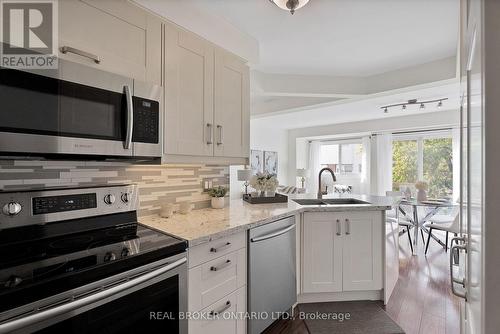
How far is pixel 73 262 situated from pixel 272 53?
2.45 metres

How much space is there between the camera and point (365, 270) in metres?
2.21

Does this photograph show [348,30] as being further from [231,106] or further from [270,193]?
[270,193]

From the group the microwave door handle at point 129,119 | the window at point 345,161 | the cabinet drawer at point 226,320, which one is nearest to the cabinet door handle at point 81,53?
the microwave door handle at point 129,119

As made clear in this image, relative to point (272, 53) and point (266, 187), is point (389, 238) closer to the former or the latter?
point (266, 187)

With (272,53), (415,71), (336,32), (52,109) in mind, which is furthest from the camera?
(415,71)

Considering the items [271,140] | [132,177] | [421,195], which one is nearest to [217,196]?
[132,177]

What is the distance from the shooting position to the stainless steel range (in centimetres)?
79

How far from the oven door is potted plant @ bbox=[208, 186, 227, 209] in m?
0.94

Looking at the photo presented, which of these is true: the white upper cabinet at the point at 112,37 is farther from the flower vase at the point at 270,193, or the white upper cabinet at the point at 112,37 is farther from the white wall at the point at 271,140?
the white wall at the point at 271,140

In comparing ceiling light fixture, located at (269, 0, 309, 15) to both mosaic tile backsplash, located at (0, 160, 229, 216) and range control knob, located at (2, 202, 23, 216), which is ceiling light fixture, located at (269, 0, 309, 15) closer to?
mosaic tile backsplash, located at (0, 160, 229, 216)

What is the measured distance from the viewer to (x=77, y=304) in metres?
0.85

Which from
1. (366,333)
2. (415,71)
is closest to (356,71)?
(415,71)

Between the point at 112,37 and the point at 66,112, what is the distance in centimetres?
52

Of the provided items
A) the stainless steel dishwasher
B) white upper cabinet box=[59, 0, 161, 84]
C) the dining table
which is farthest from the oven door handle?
the dining table
